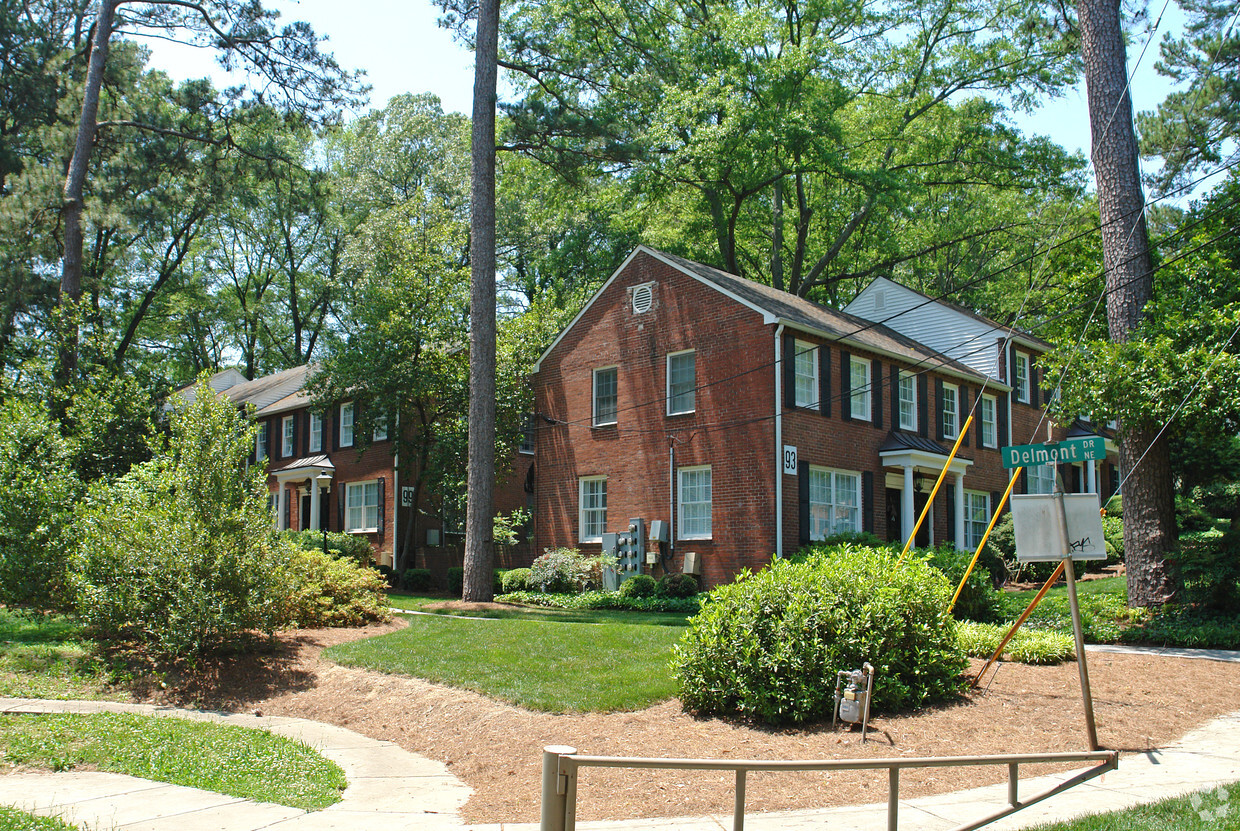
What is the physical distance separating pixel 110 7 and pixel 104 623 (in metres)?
16.8

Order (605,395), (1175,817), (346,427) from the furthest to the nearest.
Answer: (346,427), (605,395), (1175,817)

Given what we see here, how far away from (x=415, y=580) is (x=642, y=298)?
33.8ft

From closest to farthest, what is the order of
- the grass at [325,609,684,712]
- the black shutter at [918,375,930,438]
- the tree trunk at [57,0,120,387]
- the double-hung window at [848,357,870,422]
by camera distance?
the grass at [325,609,684,712]
the tree trunk at [57,0,120,387]
the double-hung window at [848,357,870,422]
the black shutter at [918,375,930,438]

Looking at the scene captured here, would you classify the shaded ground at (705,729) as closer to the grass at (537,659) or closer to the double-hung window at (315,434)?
the grass at (537,659)

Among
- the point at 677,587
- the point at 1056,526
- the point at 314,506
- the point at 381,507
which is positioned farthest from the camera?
the point at 314,506

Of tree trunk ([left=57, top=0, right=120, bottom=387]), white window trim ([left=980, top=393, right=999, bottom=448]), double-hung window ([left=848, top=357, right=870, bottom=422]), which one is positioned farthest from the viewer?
white window trim ([left=980, top=393, right=999, bottom=448])

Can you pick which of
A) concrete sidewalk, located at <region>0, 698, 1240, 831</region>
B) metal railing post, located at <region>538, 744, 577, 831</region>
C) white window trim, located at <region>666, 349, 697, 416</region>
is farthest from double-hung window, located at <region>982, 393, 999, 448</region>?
metal railing post, located at <region>538, 744, 577, 831</region>

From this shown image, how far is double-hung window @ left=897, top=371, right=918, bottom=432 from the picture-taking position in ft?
75.7

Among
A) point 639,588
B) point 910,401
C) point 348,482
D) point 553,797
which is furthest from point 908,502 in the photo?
point 553,797

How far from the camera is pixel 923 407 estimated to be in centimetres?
2347

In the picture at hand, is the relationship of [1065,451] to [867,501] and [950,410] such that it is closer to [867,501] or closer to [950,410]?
[867,501]

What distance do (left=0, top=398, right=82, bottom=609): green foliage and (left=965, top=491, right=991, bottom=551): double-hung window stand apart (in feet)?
66.1

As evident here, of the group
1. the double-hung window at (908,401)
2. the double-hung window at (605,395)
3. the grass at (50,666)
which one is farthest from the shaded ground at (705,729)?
the double-hung window at (605,395)

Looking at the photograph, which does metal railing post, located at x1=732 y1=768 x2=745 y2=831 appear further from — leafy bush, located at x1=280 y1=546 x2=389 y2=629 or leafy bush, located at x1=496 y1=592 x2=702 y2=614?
leafy bush, located at x1=496 y1=592 x2=702 y2=614
